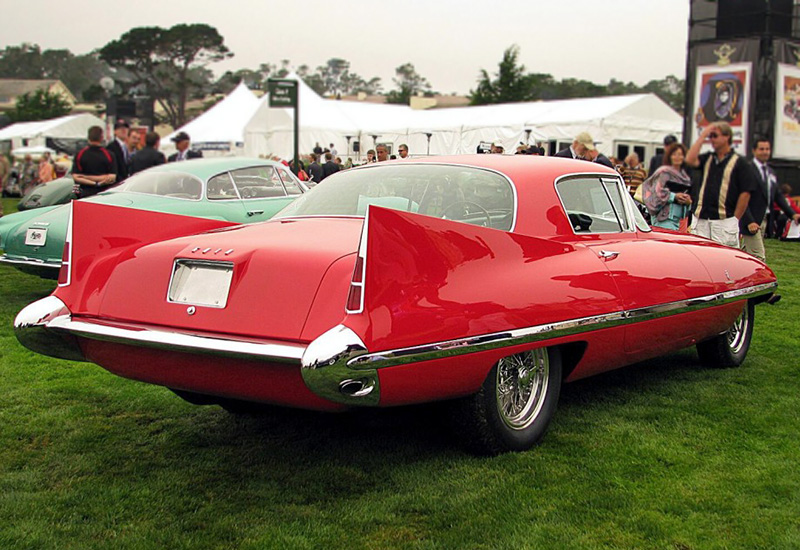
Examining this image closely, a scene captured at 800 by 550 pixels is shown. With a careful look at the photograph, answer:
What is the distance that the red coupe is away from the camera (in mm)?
3148

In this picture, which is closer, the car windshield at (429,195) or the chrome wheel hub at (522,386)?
the chrome wheel hub at (522,386)

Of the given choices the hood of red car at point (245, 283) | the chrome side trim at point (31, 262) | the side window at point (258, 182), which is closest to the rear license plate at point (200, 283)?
the hood of red car at point (245, 283)

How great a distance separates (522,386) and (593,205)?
135cm

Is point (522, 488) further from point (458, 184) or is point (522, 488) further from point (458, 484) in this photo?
point (458, 184)

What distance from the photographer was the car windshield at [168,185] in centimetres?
897

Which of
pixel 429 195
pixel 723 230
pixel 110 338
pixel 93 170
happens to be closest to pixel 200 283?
pixel 110 338

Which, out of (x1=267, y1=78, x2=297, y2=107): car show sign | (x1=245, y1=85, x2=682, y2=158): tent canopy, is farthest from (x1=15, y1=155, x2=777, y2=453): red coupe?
(x1=245, y1=85, x2=682, y2=158): tent canopy

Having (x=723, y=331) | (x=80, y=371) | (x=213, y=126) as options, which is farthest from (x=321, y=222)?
(x=213, y=126)

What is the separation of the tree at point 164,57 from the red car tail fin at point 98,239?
86.5m

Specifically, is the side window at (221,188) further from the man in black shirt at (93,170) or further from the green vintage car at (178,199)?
the man in black shirt at (93,170)

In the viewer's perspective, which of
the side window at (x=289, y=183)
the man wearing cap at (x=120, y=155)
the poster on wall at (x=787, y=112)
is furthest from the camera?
the poster on wall at (x=787, y=112)

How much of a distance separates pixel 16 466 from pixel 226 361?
1.20 meters

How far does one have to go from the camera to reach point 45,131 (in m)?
52.0

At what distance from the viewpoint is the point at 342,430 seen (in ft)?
13.8
